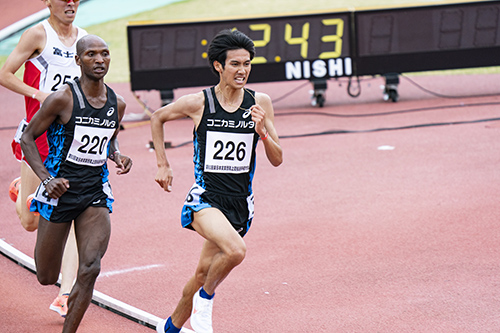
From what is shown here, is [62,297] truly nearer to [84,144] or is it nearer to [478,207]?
[84,144]

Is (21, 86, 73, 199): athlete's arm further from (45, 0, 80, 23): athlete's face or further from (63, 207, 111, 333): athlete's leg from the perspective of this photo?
(45, 0, 80, 23): athlete's face

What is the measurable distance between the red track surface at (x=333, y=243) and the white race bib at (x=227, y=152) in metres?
1.26

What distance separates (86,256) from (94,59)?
1.26 meters

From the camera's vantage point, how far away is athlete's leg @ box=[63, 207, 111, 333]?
4.57m

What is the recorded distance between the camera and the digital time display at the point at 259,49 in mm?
14352

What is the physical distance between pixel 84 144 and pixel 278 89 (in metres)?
14.3

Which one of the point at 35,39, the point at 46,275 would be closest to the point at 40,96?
the point at 35,39

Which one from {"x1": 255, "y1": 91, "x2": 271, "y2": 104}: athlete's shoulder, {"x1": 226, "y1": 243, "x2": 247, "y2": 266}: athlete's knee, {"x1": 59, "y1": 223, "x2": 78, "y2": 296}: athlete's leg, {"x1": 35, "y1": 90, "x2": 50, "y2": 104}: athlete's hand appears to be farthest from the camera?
{"x1": 59, "y1": 223, "x2": 78, "y2": 296}: athlete's leg

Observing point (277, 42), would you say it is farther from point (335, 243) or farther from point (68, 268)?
point (68, 268)

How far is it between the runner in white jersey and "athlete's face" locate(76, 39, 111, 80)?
902 mm

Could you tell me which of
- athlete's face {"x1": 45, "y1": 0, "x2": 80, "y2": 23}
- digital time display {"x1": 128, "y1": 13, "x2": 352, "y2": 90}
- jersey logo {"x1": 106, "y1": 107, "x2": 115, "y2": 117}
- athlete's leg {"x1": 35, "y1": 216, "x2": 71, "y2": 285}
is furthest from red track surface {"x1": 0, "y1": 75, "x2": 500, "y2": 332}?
digital time display {"x1": 128, "y1": 13, "x2": 352, "y2": 90}

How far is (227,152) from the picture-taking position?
4.78 m

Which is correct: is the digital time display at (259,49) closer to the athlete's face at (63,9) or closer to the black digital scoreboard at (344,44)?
the black digital scoreboard at (344,44)

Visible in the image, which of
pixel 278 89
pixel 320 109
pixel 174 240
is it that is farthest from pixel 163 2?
pixel 174 240
